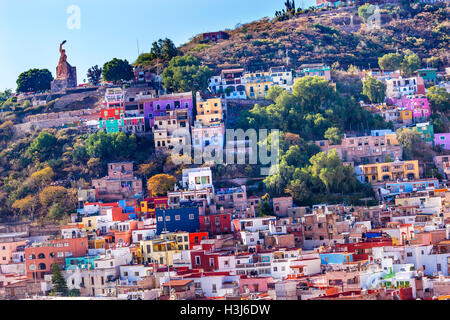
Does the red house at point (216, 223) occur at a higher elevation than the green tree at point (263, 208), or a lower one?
lower

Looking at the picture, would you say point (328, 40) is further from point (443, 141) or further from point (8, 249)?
point (8, 249)

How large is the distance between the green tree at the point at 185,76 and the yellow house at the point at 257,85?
1.06 meters

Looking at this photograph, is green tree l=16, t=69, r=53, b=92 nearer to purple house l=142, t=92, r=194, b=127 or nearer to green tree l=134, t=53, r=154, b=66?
green tree l=134, t=53, r=154, b=66

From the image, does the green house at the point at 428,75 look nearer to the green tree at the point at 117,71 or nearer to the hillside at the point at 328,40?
the hillside at the point at 328,40

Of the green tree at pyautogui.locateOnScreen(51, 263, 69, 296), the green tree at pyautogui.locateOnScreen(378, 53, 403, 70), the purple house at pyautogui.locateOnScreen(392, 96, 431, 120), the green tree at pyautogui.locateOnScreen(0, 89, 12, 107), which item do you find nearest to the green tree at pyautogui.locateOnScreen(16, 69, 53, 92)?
the green tree at pyautogui.locateOnScreen(0, 89, 12, 107)

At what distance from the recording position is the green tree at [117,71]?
72.2 feet

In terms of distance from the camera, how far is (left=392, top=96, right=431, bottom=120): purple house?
65.3 feet

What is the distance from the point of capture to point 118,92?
20.6 meters

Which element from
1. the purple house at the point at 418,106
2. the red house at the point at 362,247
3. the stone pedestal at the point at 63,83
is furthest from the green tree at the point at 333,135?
the stone pedestal at the point at 63,83

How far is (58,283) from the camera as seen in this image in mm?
11688
